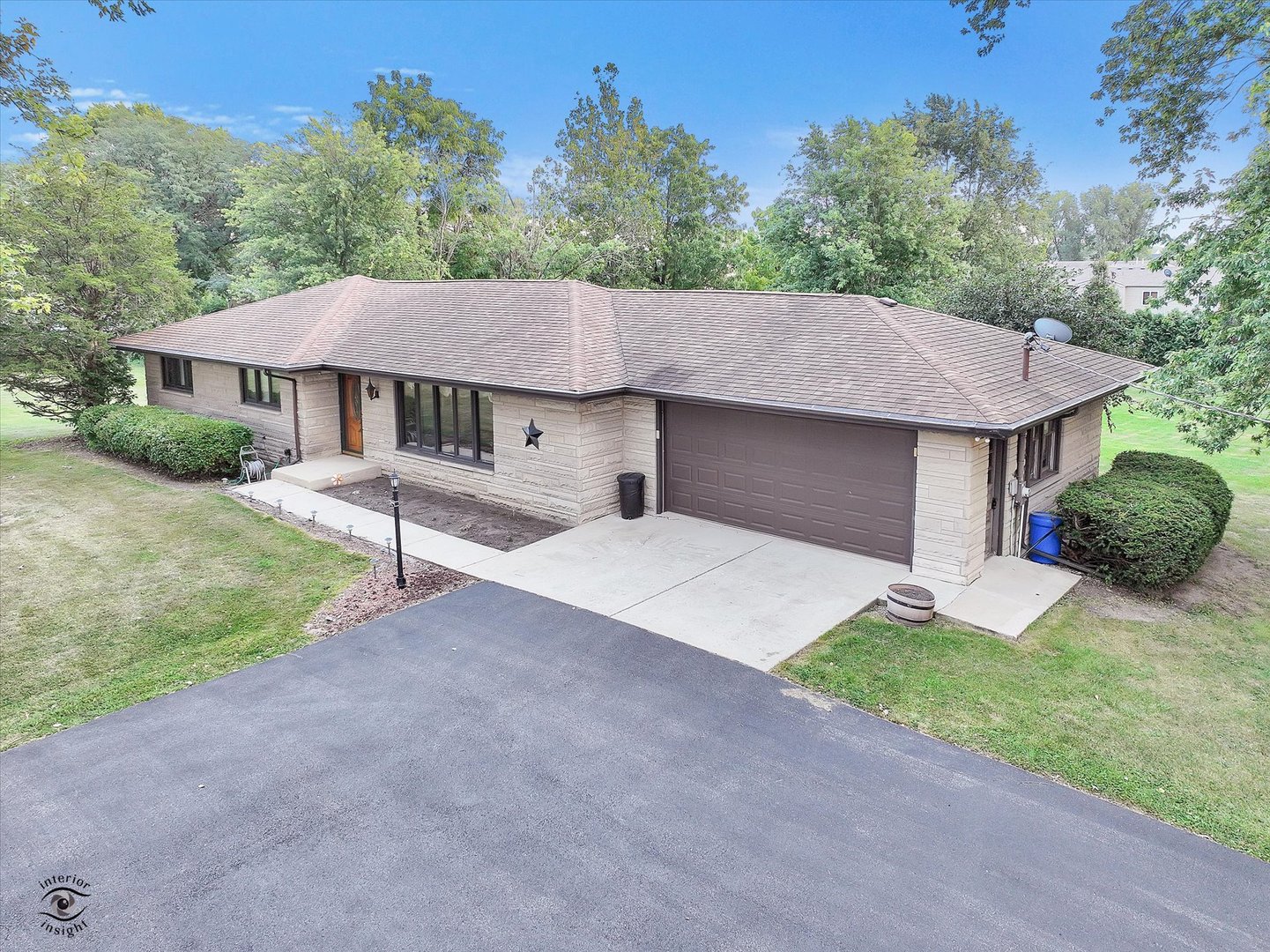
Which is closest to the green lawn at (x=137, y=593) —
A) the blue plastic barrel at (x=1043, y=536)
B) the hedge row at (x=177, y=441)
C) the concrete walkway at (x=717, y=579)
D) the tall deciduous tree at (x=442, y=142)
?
the hedge row at (x=177, y=441)

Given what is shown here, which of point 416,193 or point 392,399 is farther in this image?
point 416,193

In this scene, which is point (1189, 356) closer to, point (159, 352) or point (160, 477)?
point (160, 477)

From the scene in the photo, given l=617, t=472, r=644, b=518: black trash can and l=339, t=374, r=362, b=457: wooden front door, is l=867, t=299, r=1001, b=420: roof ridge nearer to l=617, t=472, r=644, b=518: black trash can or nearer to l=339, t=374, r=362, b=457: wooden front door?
l=617, t=472, r=644, b=518: black trash can

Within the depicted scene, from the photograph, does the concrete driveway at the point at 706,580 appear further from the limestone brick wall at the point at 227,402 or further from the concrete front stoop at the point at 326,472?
the limestone brick wall at the point at 227,402

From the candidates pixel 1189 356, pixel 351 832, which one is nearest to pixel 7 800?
pixel 351 832

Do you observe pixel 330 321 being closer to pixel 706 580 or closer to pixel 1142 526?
pixel 706 580

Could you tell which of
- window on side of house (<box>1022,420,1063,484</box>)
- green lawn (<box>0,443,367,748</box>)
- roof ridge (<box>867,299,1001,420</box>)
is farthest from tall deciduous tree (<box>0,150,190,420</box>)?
window on side of house (<box>1022,420,1063,484</box>)
